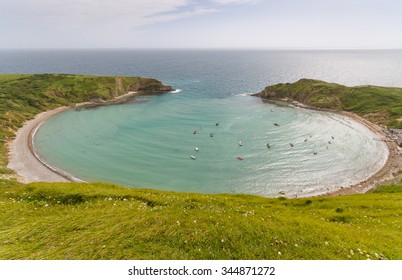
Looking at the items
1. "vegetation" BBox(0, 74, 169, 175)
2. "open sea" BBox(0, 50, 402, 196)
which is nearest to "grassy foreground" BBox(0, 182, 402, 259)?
"open sea" BBox(0, 50, 402, 196)

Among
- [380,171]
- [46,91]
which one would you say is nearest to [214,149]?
[380,171]

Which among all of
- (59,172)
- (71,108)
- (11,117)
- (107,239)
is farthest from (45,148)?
(107,239)

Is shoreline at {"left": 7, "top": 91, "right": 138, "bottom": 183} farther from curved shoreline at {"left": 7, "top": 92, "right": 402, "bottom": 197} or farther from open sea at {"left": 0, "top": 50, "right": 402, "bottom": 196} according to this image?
open sea at {"left": 0, "top": 50, "right": 402, "bottom": 196}

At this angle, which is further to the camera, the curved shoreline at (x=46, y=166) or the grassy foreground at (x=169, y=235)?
the curved shoreline at (x=46, y=166)

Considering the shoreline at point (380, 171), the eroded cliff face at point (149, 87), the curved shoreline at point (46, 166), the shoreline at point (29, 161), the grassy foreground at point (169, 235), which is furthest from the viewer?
the eroded cliff face at point (149, 87)

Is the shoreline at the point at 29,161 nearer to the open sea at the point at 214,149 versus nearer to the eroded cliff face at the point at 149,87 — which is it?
the open sea at the point at 214,149

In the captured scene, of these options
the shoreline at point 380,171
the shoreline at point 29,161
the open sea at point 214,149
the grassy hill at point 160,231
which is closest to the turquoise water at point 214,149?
the open sea at point 214,149

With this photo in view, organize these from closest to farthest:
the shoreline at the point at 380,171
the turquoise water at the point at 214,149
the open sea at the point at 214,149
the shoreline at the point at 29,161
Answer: the shoreline at the point at 380,171 → the shoreline at the point at 29,161 → the open sea at the point at 214,149 → the turquoise water at the point at 214,149
